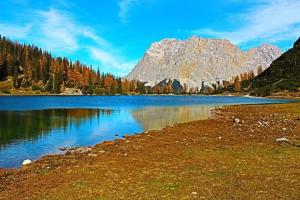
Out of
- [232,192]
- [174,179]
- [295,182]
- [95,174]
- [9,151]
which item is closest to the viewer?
[232,192]

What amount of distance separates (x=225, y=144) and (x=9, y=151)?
84.4 ft

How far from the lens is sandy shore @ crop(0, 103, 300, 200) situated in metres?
18.5

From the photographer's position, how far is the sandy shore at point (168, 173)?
1848 cm

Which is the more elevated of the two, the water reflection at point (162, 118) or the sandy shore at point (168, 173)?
the sandy shore at point (168, 173)

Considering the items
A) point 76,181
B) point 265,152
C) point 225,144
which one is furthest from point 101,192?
point 225,144

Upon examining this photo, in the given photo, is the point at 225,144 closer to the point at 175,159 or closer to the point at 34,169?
the point at 175,159

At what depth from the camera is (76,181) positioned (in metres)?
21.8

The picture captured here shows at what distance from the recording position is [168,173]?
2314cm

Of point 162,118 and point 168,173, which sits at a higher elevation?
point 168,173

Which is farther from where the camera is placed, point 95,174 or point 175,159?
point 175,159

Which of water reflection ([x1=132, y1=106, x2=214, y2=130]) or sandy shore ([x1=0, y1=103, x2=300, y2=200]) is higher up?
sandy shore ([x1=0, y1=103, x2=300, y2=200])

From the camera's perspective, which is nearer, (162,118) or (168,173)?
(168,173)

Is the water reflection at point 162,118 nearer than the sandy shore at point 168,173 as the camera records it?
No

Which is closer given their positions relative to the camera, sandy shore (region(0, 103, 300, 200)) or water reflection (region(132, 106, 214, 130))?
sandy shore (region(0, 103, 300, 200))
